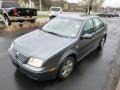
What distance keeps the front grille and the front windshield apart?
4.60 ft

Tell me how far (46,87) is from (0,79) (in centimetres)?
125

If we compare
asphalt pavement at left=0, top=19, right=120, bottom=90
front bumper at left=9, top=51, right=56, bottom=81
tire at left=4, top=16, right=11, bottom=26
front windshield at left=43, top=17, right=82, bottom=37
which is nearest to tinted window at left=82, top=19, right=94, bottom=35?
front windshield at left=43, top=17, right=82, bottom=37

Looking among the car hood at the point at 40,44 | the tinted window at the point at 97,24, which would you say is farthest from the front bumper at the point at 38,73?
the tinted window at the point at 97,24

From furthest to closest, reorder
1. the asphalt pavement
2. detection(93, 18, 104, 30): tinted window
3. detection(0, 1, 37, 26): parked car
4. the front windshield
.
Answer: detection(0, 1, 37, 26): parked car → detection(93, 18, 104, 30): tinted window → the front windshield → the asphalt pavement

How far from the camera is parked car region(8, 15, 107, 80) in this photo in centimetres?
369

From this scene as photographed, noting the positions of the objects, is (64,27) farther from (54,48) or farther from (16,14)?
(16,14)

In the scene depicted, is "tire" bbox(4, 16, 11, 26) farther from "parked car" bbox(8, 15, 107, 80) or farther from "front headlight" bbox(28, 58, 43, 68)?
"front headlight" bbox(28, 58, 43, 68)

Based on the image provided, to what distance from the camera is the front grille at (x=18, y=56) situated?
3777 mm

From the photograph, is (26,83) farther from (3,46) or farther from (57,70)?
(3,46)

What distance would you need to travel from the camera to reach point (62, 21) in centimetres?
540

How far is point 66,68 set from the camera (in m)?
4.35

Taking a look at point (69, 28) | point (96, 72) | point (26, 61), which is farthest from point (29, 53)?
point (96, 72)

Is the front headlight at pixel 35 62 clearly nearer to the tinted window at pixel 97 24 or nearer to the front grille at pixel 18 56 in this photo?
the front grille at pixel 18 56

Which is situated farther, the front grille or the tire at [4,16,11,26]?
the tire at [4,16,11,26]
